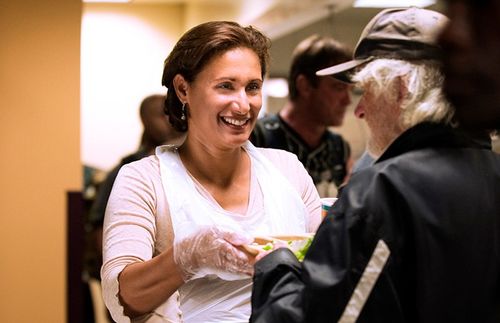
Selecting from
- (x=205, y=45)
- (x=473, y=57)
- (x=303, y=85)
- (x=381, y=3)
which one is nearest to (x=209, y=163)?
(x=205, y=45)

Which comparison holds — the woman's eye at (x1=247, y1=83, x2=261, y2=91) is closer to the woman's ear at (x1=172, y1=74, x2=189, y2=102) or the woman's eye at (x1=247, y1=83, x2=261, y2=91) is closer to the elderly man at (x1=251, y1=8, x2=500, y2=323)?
the woman's ear at (x1=172, y1=74, x2=189, y2=102)

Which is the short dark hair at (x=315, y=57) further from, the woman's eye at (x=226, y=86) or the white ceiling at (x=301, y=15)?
the woman's eye at (x=226, y=86)

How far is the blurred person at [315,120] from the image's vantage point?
9.84ft

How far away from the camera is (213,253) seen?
1.67 m

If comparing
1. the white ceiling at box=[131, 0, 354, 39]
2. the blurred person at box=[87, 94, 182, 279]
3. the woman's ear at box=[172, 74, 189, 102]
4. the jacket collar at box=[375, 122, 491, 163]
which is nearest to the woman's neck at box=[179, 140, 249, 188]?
the woman's ear at box=[172, 74, 189, 102]

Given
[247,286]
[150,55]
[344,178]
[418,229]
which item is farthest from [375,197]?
[150,55]

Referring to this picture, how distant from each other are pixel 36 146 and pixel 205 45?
697 mm

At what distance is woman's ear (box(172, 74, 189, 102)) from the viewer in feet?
6.52

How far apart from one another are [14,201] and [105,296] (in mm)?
566

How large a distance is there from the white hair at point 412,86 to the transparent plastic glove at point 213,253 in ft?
1.30

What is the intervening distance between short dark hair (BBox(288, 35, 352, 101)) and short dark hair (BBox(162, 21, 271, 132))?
3.96 feet

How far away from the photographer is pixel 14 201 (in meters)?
2.27

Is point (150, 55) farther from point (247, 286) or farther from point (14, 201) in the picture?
point (247, 286)

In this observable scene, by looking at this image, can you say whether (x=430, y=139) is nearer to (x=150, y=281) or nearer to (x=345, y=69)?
(x=345, y=69)
